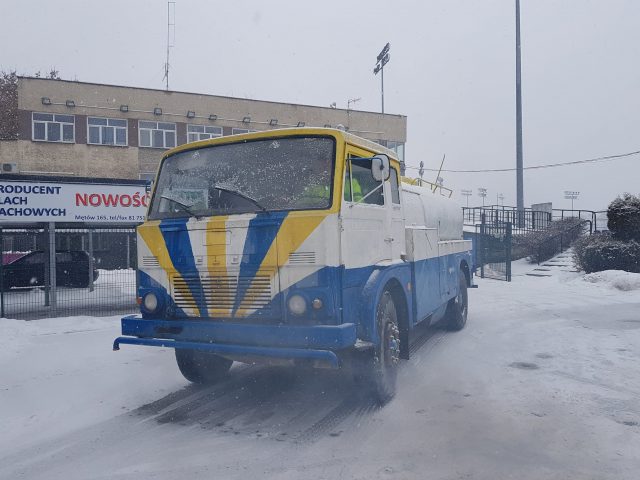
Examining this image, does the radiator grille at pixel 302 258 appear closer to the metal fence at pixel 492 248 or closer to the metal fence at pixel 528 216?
the metal fence at pixel 492 248

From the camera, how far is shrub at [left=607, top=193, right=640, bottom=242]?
17969mm

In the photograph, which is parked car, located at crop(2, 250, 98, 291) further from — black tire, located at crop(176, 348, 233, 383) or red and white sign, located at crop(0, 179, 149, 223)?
black tire, located at crop(176, 348, 233, 383)

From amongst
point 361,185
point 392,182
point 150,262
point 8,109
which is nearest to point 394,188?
point 392,182

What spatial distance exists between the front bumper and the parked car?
8713mm

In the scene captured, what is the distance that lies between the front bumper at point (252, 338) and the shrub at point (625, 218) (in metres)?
16.4

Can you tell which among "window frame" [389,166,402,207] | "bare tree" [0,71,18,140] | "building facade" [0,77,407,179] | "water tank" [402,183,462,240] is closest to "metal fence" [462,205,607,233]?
"building facade" [0,77,407,179]

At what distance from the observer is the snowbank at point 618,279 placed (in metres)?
15.3

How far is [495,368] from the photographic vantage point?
7207mm

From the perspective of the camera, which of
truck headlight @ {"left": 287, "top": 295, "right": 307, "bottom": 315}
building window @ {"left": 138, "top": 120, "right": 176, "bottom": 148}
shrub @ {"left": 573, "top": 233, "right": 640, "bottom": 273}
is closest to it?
truck headlight @ {"left": 287, "top": 295, "right": 307, "bottom": 315}

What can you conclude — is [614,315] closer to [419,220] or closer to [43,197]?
[419,220]

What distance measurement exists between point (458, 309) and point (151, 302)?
6.00m

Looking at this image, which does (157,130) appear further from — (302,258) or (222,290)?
(302,258)

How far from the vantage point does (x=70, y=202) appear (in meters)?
11.8

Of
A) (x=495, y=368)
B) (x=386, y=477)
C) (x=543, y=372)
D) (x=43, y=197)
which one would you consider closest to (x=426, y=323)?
(x=495, y=368)
